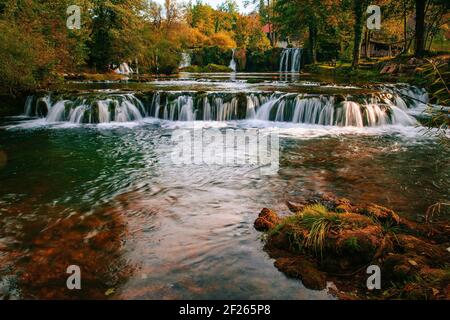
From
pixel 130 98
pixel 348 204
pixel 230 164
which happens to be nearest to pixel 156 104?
pixel 130 98

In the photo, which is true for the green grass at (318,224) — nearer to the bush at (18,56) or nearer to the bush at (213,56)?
the bush at (18,56)

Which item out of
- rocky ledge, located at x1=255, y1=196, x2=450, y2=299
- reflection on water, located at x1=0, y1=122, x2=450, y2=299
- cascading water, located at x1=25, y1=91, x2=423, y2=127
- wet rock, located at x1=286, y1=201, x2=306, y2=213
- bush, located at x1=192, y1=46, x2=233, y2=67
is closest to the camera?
rocky ledge, located at x1=255, y1=196, x2=450, y2=299

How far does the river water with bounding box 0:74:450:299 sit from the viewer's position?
4.86 m

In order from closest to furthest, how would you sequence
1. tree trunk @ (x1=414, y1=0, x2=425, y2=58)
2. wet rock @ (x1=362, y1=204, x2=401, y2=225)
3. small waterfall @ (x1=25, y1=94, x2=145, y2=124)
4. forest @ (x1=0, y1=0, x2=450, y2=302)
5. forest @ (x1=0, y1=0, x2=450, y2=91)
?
forest @ (x1=0, y1=0, x2=450, y2=302), wet rock @ (x1=362, y1=204, x2=401, y2=225), small waterfall @ (x1=25, y1=94, x2=145, y2=124), forest @ (x1=0, y1=0, x2=450, y2=91), tree trunk @ (x1=414, y1=0, x2=425, y2=58)

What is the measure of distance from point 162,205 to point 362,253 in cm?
421

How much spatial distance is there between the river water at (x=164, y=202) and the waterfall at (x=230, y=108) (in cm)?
232

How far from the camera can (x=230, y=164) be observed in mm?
10859

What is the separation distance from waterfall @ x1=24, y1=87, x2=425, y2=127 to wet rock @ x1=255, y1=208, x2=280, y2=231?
1182 centimetres

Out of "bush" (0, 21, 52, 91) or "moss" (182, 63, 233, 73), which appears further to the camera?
"moss" (182, 63, 233, 73)

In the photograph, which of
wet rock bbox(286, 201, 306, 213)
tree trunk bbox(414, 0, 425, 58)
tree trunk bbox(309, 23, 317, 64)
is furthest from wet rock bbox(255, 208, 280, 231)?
tree trunk bbox(309, 23, 317, 64)

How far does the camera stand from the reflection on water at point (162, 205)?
191 inches

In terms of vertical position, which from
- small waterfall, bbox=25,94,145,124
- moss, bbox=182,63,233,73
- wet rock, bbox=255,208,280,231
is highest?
moss, bbox=182,63,233,73

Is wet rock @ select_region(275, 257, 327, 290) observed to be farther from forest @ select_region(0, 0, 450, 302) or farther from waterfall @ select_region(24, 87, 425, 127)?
waterfall @ select_region(24, 87, 425, 127)
